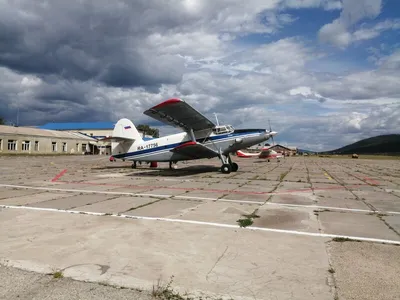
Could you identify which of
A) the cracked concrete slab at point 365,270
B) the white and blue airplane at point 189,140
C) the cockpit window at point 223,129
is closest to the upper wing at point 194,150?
the white and blue airplane at point 189,140

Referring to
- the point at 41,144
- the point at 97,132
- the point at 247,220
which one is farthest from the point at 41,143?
the point at 247,220

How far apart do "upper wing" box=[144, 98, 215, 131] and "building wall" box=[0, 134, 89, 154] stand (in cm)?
5333

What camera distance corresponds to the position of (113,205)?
8.76 metres

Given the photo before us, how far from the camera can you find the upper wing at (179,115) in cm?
1684

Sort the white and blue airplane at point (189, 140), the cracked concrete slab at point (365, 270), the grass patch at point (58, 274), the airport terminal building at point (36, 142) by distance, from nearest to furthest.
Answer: the cracked concrete slab at point (365, 270) < the grass patch at point (58, 274) < the white and blue airplane at point (189, 140) < the airport terminal building at point (36, 142)

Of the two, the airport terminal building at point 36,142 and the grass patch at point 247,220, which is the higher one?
the airport terminal building at point 36,142

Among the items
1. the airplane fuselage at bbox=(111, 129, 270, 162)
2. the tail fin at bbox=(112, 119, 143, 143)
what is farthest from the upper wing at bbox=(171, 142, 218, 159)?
the tail fin at bbox=(112, 119, 143, 143)

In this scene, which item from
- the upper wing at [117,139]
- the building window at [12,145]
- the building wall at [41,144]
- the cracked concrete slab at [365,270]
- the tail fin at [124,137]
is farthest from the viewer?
the building window at [12,145]

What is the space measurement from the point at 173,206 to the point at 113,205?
1.77 meters

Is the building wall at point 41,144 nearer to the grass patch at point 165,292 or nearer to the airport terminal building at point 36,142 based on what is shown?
the airport terminal building at point 36,142

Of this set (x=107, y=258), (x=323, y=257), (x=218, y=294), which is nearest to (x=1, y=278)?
(x=107, y=258)

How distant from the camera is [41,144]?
68.2m

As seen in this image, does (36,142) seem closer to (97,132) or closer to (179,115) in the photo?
(97,132)

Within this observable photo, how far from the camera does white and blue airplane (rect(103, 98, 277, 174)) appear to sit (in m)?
18.7
